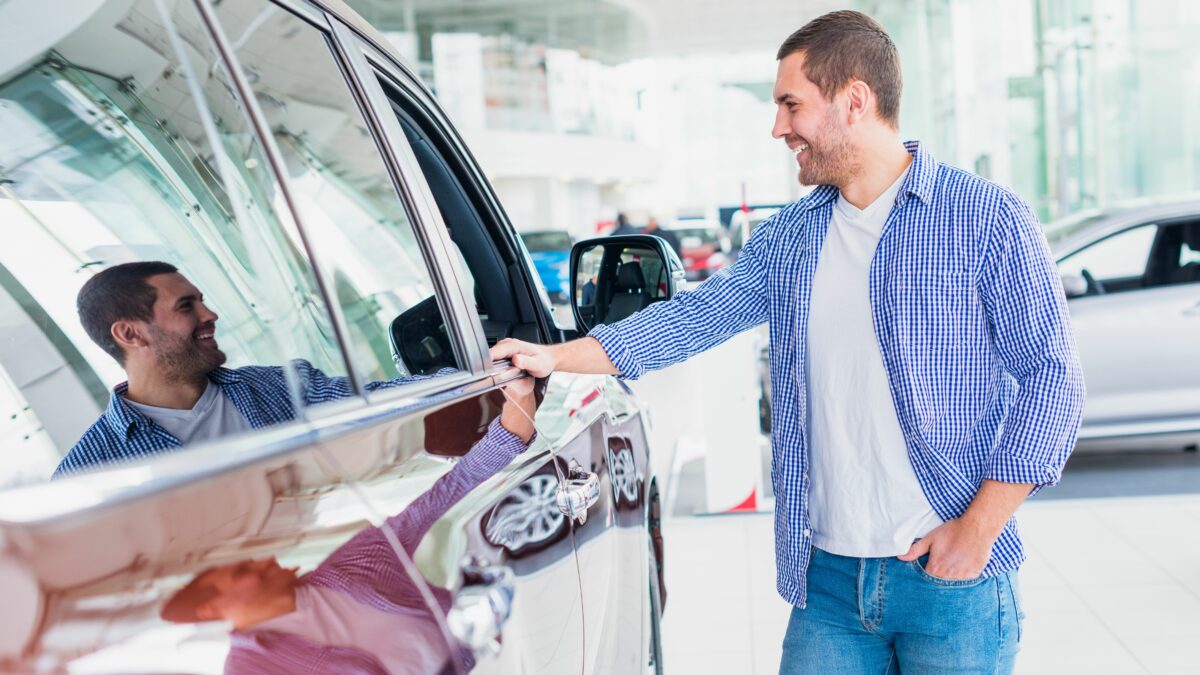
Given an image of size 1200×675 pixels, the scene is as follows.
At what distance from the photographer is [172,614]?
0.75 metres

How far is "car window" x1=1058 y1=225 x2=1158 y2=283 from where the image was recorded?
21.7 feet

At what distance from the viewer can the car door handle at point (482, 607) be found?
45.8 inches

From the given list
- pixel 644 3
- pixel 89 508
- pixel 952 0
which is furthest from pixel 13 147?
pixel 644 3

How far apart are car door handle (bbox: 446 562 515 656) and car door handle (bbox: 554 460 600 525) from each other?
354 mm

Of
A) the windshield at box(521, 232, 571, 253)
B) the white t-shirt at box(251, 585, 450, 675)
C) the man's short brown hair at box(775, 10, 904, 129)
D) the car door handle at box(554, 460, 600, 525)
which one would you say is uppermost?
the man's short brown hair at box(775, 10, 904, 129)

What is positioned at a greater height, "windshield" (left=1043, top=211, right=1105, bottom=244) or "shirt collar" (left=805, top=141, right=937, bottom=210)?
"shirt collar" (left=805, top=141, right=937, bottom=210)

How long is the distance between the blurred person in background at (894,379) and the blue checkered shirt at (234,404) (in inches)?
28.0

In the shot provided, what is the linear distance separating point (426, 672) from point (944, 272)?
3.85 feet

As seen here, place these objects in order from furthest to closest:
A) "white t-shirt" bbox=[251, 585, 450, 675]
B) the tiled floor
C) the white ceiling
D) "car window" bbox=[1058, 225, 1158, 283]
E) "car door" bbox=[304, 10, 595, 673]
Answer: the white ceiling < "car window" bbox=[1058, 225, 1158, 283] < the tiled floor < "car door" bbox=[304, 10, 595, 673] < "white t-shirt" bbox=[251, 585, 450, 675]

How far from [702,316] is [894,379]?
457mm

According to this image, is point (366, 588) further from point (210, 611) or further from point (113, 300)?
point (113, 300)

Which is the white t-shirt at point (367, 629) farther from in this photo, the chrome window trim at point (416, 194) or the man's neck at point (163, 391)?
the chrome window trim at point (416, 194)

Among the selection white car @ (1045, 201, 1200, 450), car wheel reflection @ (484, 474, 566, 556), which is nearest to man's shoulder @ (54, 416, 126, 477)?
car wheel reflection @ (484, 474, 566, 556)

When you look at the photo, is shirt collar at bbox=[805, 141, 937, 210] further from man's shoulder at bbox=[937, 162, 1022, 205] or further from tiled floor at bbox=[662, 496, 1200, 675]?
tiled floor at bbox=[662, 496, 1200, 675]
